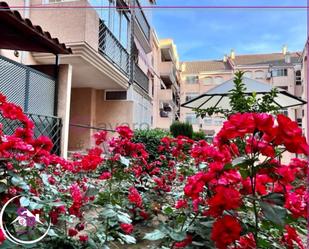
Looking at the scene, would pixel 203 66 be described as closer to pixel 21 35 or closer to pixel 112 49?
pixel 112 49

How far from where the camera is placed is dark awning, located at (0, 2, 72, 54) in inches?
171

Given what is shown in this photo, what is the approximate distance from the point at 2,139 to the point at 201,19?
2652 mm

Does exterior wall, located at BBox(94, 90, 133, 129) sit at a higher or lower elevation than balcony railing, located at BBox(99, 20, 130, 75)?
lower

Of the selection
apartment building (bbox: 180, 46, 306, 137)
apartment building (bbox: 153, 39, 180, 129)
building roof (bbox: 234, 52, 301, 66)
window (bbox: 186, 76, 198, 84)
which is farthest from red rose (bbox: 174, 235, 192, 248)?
building roof (bbox: 234, 52, 301, 66)

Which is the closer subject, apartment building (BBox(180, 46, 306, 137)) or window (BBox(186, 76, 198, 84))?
apartment building (BBox(180, 46, 306, 137))

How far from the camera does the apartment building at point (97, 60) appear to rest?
23.6 ft

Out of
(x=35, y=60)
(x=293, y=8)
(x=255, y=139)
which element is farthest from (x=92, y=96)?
(x=255, y=139)

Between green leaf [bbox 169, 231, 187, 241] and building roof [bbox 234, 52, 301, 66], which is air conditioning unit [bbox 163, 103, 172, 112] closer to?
building roof [bbox 234, 52, 301, 66]

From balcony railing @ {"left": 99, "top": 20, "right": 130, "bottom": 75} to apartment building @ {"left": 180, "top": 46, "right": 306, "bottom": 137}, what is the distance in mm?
25441

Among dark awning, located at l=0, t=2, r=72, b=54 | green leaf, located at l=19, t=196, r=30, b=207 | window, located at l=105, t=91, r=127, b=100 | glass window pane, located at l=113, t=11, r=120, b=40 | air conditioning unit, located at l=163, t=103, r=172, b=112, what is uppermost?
glass window pane, located at l=113, t=11, r=120, b=40

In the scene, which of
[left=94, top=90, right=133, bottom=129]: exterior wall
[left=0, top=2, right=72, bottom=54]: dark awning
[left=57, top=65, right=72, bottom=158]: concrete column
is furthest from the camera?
[left=94, top=90, right=133, bottom=129]: exterior wall

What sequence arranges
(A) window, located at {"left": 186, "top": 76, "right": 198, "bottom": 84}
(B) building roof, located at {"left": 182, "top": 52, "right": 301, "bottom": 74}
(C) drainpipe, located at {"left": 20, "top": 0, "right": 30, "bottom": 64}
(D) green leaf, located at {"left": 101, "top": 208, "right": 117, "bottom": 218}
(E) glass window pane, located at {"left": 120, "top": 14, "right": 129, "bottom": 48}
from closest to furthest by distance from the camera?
(D) green leaf, located at {"left": 101, "top": 208, "right": 117, "bottom": 218}, (C) drainpipe, located at {"left": 20, "top": 0, "right": 30, "bottom": 64}, (E) glass window pane, located at {"left": 120, "top": 14, "right": 129, "bottom": 48}, (B) building roof, located at {"left": 182, "top": 52, "right": 301, "bottom": 74}, (A) window, located at {"left": 186, "top": 76, "right": 198, "bottom": 84}

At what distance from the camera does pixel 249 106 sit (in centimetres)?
520

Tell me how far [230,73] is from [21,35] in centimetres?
3749
